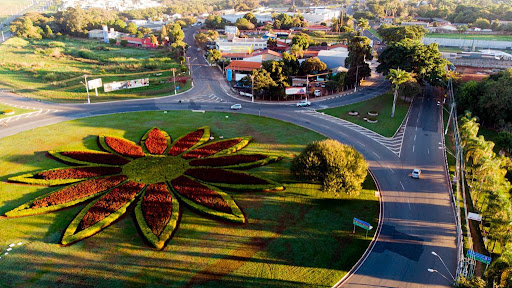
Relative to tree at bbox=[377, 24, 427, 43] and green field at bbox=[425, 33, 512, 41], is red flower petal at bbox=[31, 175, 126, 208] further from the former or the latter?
green field at bbox=[425, 33, 512, 41]

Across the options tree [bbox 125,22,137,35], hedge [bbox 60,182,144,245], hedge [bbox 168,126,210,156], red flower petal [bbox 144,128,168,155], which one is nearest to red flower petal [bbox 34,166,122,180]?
red flower petal [bbox 144,128,168,155]

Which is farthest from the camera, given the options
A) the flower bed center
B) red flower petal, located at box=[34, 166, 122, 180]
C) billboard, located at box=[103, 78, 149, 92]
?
billboard, located at box=[103, 78, 149, 92]

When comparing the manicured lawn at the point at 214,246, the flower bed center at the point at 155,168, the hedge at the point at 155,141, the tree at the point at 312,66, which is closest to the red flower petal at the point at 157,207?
the manicured lawn at the point at 214,246

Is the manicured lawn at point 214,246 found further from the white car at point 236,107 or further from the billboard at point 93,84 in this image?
the billboard at point 93,84

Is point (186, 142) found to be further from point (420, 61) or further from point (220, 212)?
point (420, 61)

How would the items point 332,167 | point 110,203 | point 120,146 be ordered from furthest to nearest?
point 120,146 < point 332,167 < point 110,203

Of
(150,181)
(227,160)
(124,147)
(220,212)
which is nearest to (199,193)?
(220,212)

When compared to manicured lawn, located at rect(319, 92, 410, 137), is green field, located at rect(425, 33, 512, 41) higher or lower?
higher
